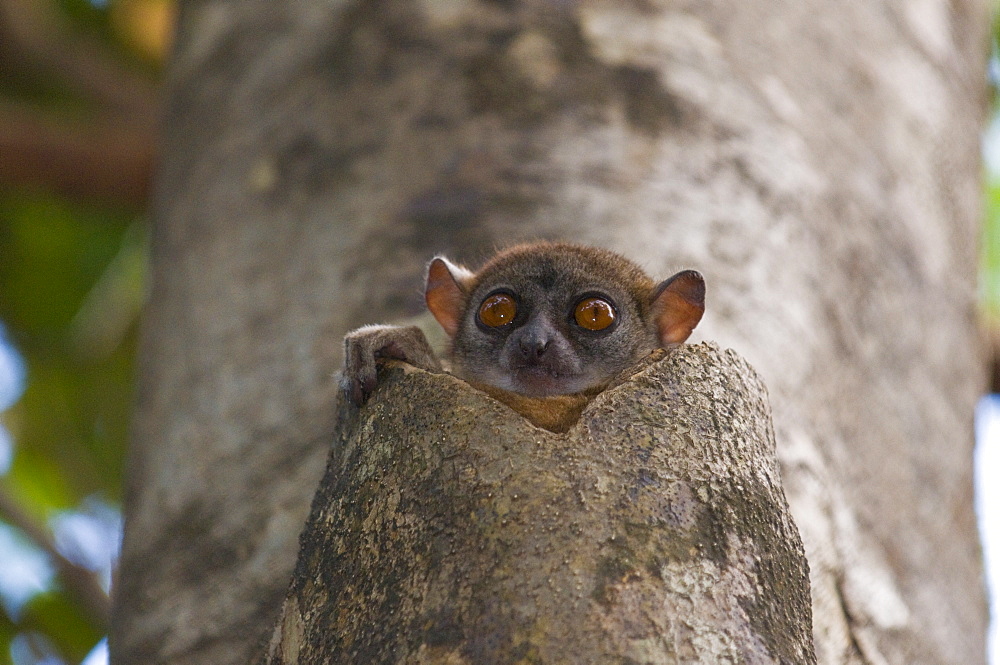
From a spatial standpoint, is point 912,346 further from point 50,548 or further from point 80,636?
point 80,636

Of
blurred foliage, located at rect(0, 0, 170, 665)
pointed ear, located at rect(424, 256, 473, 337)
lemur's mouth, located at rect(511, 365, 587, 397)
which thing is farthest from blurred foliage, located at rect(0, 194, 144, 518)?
lemur's mouth, located at rect(511, 365, 587, 397)

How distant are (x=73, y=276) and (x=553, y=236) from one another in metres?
4.65

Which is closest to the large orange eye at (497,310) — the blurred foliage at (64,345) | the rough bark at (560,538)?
the rough bark at (560,538)

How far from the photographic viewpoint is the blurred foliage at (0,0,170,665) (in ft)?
20.6

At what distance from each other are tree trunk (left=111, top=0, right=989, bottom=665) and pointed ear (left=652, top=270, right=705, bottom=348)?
0.07m

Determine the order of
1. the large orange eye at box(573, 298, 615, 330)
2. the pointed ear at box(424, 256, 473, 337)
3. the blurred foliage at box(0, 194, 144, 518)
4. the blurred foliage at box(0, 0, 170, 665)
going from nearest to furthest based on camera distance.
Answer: the pointed ear at box(424, 256, 473, 337) < the large orange eye at box(573, 298, 615, 330) < the blurred foliage at box(0, 0, 170, 665) < the blurred foliage at box(0, 194, 144, 518)

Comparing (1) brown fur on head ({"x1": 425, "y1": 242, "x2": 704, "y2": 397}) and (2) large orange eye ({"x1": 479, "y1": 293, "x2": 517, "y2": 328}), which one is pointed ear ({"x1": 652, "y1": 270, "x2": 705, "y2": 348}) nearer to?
(1) brown fur on head ({"x1": 425, "y1": 242, "x2": 704, "y2": 397})

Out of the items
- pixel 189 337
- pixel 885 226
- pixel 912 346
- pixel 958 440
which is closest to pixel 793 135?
pixel 885 226

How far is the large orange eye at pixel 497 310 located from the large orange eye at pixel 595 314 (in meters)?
0.19

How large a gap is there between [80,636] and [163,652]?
335cm

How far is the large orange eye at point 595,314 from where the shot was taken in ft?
10.5

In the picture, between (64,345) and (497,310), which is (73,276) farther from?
(497,310)

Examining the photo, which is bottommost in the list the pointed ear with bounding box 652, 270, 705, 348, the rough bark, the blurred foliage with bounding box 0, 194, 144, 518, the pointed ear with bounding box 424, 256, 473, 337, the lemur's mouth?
the rough bark

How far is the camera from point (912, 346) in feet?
10.9
